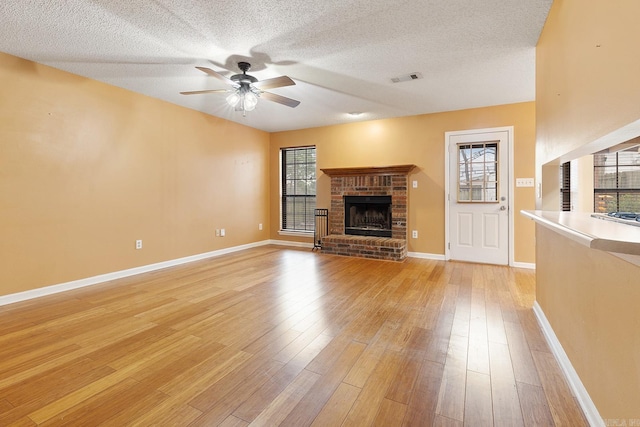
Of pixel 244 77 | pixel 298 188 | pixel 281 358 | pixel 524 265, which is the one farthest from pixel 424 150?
pixel 281 358

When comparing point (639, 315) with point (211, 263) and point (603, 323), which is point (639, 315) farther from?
point (211, 263)

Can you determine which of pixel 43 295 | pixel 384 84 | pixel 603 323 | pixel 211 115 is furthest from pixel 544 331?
pixel 211 115

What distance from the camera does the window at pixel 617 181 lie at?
1.36 m

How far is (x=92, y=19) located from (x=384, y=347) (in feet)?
11.0

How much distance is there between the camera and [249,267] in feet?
14.4

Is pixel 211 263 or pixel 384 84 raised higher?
pixel 384 84

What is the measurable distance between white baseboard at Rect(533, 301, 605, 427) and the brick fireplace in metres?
2.69

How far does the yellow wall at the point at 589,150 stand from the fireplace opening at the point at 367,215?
3193mm

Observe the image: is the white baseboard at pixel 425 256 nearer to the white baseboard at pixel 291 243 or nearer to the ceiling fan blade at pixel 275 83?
the white baseboard at pixel 291 243

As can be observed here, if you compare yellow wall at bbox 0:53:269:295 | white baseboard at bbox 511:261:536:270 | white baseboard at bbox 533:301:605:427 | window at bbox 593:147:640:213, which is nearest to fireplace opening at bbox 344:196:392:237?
white baseboard at bbox 511:261:536:270

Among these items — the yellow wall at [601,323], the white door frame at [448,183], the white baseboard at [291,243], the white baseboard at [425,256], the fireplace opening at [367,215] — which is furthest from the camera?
the white baseboard at [291,243]

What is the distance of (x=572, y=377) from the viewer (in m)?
1.62

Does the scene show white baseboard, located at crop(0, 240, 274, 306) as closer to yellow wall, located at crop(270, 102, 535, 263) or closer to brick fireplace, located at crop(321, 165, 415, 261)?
brick fireplace, located at crop(321, 165, 415, 261)

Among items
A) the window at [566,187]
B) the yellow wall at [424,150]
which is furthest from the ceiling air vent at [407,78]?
the window at [566,187]
